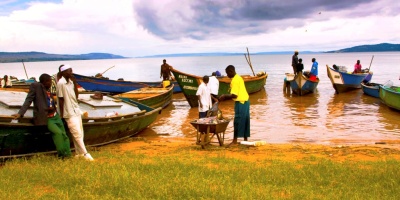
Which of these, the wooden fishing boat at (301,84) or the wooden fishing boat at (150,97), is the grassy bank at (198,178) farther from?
the wooden fishing boat at (301,84)

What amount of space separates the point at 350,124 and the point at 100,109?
9.67m

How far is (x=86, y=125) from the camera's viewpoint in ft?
29.1

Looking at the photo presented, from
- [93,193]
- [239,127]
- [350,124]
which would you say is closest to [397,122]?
[350,124]

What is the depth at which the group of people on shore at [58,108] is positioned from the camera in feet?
23.9

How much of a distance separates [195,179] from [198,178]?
82 millimetres

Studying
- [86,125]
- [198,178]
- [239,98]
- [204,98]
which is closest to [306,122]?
[204,98]

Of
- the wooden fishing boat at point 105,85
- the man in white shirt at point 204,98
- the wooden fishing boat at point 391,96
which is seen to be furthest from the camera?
the wooden fishing boat at point 105,85

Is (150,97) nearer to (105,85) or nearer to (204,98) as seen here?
(204,98)

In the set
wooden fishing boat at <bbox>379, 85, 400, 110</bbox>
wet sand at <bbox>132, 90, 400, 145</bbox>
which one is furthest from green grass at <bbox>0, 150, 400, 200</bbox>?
wooden fishing boat at <bbox>379, 85, 400, 110</bbox>

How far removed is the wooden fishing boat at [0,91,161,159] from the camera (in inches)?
294

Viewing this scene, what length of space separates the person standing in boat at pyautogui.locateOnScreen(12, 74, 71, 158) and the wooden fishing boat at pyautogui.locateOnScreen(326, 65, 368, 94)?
69.6ft

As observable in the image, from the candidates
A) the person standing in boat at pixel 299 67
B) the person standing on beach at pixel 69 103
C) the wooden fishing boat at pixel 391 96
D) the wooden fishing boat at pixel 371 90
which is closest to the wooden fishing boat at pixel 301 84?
the person standing in boat at pixel 299 67

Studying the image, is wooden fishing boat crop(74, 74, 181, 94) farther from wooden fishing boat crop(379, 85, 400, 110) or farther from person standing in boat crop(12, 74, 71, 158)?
person standing in boat crop(12, 74, 71, 158)

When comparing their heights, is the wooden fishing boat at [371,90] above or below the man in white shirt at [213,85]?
below
